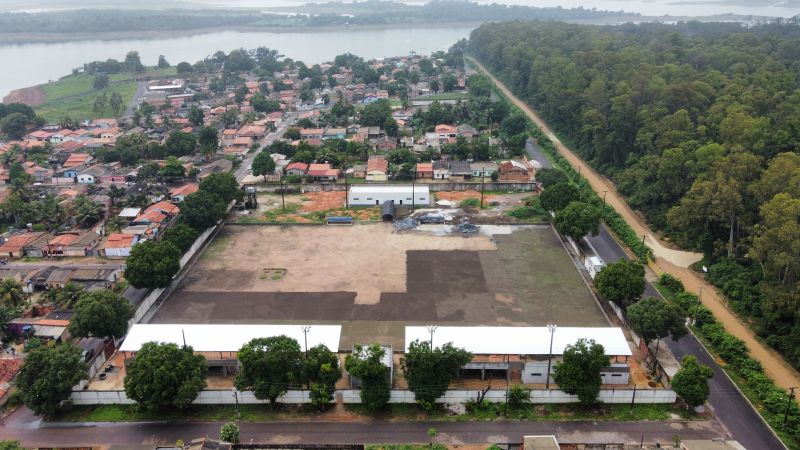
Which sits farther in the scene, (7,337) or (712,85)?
(712,85)

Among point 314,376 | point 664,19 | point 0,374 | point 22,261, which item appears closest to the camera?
point 314,376

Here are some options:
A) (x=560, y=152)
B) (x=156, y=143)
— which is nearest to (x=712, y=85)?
(x=560, y=152)

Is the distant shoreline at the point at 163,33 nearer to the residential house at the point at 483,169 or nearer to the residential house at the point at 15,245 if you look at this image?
the residential house at the point at 483,169

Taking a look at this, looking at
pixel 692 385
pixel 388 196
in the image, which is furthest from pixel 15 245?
pixel 692 385

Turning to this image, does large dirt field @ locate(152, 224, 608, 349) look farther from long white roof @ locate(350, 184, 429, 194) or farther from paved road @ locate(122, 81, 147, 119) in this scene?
paved road @ locate(122, 81, 147, 119)

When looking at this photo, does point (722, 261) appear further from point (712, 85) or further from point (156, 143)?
point (156, 143)

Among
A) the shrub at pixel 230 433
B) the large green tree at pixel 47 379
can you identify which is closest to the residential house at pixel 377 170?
the large green tree at pixel 47 379

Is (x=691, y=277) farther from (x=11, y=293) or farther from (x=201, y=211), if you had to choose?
(x=11, y=293)
